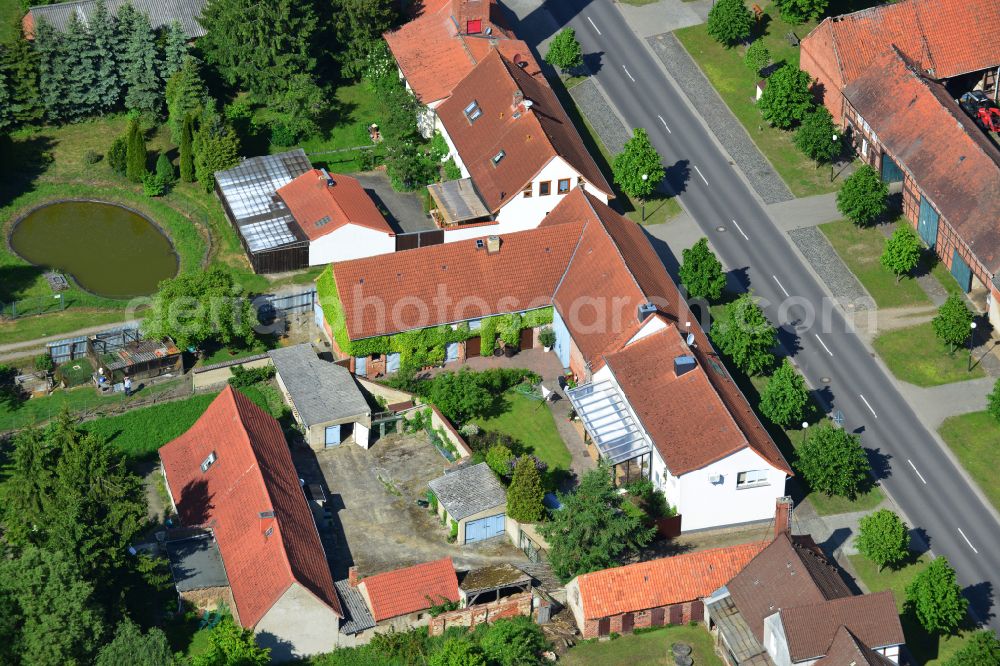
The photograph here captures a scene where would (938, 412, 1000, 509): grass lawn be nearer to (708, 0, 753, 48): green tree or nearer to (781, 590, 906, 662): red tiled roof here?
(781, 590, 906, 662): red tiled roof

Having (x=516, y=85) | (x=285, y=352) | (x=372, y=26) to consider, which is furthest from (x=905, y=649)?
(x=372, y=26)

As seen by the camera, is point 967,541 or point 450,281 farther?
point 450,281

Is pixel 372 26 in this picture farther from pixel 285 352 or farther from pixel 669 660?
pixel 669 660

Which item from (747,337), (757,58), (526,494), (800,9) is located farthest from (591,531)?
(800,9)

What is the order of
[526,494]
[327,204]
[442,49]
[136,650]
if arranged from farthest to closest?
[442,49] → [327,204] → [526,494] → [136,650]

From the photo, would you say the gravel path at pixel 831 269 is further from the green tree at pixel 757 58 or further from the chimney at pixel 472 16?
the chimney at pixel 472 16

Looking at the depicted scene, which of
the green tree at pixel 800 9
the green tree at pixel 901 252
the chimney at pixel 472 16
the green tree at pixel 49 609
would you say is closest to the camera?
the green tree at pixel 49 609

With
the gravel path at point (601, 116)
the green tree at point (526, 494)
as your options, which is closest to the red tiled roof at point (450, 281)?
the gravel path at point (601, 116)

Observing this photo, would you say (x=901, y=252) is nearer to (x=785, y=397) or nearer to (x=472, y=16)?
(x=785, y=397)
